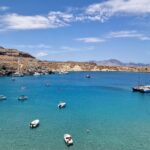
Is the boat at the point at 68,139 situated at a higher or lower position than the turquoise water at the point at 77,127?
higher

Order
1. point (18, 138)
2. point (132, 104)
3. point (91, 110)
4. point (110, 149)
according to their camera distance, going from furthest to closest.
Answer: point (132, 104) < point (91, 110) < point (18, 138) < point (110, 149)

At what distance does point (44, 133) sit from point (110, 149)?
14973 mm

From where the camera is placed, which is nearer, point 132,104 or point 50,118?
point 50,118

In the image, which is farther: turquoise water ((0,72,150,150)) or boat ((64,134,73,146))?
turquoise water ((0,72,150,150))

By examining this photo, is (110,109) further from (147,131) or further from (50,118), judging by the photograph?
(147,131)

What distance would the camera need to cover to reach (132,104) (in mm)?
112312

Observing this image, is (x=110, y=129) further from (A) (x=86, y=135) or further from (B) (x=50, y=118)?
(B) (x=50, y=118)

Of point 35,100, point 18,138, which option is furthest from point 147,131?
point 35,100

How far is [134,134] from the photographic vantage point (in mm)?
67000

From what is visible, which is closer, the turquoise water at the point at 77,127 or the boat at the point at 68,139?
the boat at the point at 68,139

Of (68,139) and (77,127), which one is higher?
(68,139)

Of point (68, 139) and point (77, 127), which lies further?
point (77, 127)

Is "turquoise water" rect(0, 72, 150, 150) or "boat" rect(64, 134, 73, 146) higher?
"boat" rect(64, 134, 73, 146)

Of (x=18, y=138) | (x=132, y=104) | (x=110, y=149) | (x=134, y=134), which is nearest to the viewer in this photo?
(x=110, y=149)
